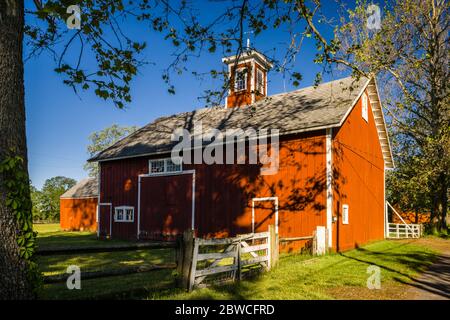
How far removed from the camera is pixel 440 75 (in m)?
24.6

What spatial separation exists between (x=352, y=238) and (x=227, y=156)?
6696 mm

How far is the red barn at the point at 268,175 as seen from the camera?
1504cm

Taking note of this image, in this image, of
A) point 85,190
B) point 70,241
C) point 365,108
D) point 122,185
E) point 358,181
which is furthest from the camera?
point 85,190

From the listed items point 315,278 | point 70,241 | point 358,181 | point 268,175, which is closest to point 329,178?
point 268,175

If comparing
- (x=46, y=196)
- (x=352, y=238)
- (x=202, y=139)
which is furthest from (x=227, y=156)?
(x=46, y=196)

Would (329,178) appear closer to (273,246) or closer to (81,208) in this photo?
(273,246)

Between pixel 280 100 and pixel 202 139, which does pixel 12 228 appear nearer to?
pixel 202 139

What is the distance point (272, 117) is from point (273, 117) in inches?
2.5

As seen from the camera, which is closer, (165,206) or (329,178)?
(329,178)

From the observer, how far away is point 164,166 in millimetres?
20453

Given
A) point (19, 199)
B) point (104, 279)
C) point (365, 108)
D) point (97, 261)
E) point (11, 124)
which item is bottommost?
point (97, 261)

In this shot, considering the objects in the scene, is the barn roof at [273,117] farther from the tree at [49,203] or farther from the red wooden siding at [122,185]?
the tree at [49,203]

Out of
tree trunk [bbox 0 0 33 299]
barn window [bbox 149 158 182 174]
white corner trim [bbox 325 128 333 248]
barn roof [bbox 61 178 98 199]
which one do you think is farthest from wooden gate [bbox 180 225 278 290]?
barn roof [bbox 61 178 98 199]

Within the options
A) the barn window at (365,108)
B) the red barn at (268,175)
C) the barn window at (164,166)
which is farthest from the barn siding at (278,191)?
the barn window at (365,108)
